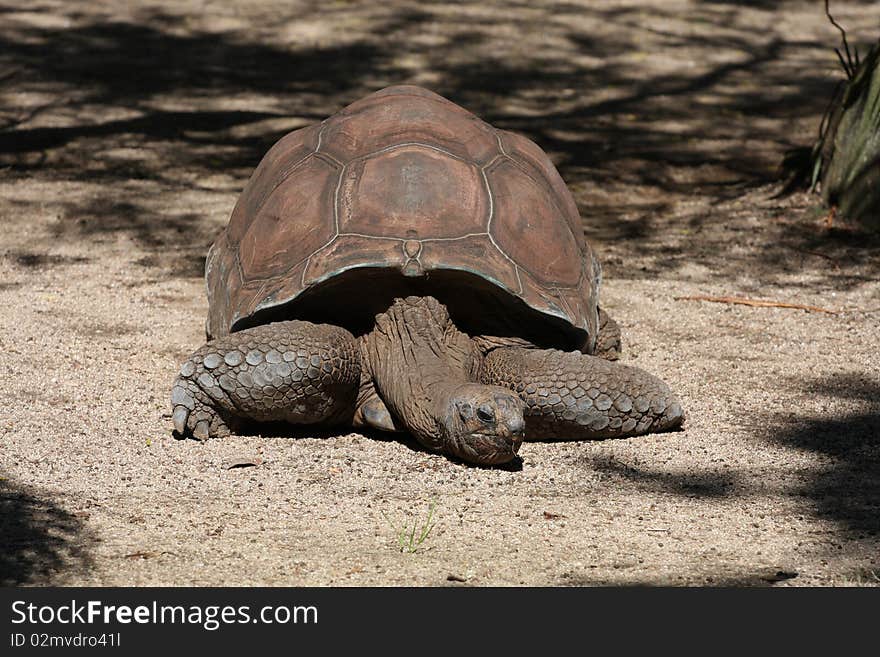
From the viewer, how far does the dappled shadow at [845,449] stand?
3.33 m

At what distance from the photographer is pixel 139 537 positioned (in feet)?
10.2

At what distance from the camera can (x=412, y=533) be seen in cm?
310

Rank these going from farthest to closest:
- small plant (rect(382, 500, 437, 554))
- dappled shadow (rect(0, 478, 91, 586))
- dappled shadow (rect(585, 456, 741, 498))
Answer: dappled shadow (rect(585, 456, 741, 498))
small plant (rect(382, 500, 437, 554))
dappled shadow (rect(0, 478, 91, 586))

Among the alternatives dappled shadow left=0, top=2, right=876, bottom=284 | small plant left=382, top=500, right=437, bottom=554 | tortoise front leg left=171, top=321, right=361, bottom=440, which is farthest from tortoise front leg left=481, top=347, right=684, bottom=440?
dappled shadow left=0, top=2, right=876, bottom=284

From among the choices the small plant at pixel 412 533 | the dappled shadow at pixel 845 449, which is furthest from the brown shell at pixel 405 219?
the small plant at pixel 412 533

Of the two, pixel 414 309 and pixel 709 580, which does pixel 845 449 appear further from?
pixel 414 309

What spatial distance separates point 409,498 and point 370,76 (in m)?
6.86

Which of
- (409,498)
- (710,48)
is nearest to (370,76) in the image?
(710,48)

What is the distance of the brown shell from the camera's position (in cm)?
402

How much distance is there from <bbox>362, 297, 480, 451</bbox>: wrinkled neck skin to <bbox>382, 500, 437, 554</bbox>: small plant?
47 cm

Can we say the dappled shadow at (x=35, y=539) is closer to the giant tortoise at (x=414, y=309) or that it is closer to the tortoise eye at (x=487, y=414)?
the giant tortoise at (x=414, y=309)

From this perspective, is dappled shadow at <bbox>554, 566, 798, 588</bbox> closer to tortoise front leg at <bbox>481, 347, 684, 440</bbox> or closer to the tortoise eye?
the tortoise eye

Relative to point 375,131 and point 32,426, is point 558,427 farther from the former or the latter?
point 32,426

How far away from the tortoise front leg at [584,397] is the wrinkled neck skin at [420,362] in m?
0.17
